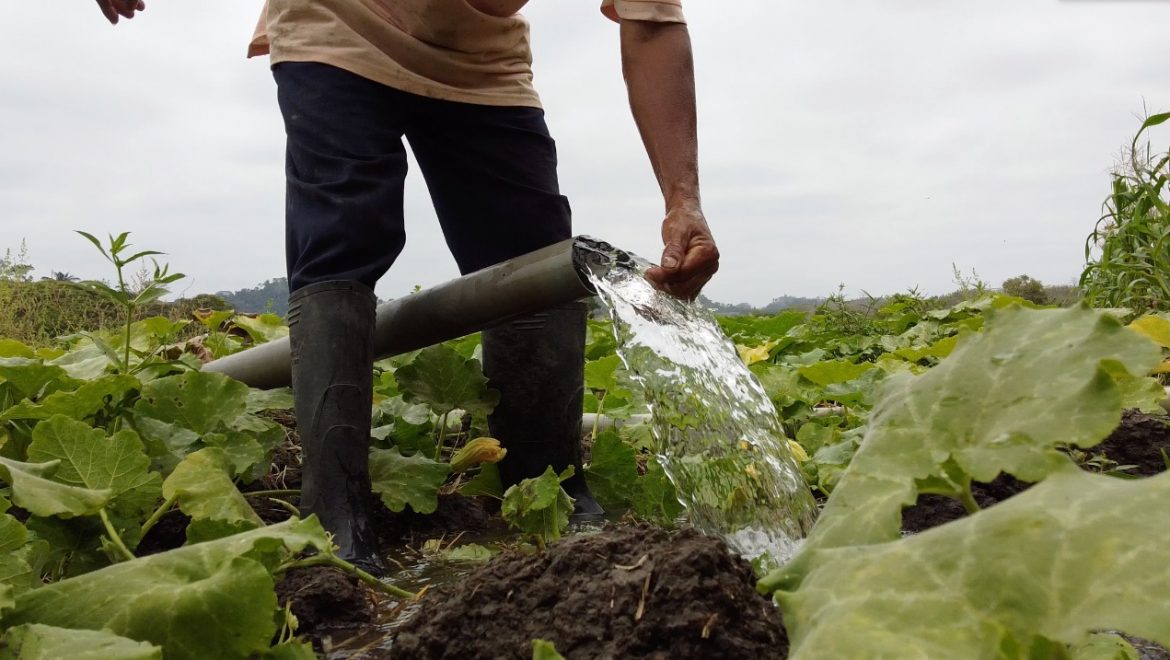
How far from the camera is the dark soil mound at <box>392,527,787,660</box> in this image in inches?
43.2

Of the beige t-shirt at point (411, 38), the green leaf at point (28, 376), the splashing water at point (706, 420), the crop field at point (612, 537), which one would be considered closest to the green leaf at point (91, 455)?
the crop field at point (612, 537)

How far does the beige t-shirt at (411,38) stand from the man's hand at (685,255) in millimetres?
519

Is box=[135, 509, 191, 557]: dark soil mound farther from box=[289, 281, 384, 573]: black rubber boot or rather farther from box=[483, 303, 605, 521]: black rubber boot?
box=[483, 303, 605, 521]: black rubber boot

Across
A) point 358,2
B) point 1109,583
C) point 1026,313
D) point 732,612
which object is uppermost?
point 358,2

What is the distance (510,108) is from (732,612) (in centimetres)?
178

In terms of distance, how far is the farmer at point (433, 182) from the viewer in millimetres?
2105

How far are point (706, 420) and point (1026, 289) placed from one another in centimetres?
556

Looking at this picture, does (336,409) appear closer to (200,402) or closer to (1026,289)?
(200,402)

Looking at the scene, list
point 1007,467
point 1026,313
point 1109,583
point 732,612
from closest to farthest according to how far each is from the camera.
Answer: point 1109,583 < point 1007,467 < point 1026,313 < point 732,612

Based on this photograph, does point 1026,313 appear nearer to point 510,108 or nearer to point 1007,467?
point 1007,467

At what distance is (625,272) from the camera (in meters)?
2.30

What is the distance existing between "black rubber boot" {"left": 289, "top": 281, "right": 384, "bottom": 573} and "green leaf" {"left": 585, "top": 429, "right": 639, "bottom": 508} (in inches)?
27.7

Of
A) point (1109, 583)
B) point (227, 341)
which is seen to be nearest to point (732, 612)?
point (1109, 583)

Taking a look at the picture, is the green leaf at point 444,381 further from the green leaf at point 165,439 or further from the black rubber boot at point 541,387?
the green leaf at point 165,439
